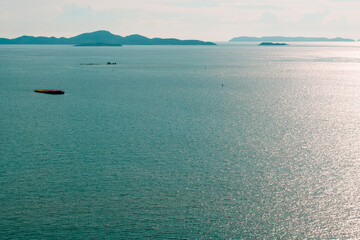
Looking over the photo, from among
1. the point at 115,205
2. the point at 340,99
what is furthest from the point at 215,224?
the point at 340,99

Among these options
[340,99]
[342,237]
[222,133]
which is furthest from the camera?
[340,99]

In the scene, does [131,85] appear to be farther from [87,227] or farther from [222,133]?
[87,227]

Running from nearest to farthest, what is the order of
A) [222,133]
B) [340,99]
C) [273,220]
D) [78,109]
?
[273,220] → [222,133] → [78,109] → [340,99]

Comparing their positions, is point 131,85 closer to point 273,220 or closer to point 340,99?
point 340,99

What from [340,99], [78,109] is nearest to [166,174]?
[78,109]

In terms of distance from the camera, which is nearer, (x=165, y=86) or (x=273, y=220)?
(x=273, y=220)

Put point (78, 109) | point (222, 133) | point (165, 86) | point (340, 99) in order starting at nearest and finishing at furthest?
point (222, 133) < point (78, 109) < point (340, 99) < point (165, 86)
